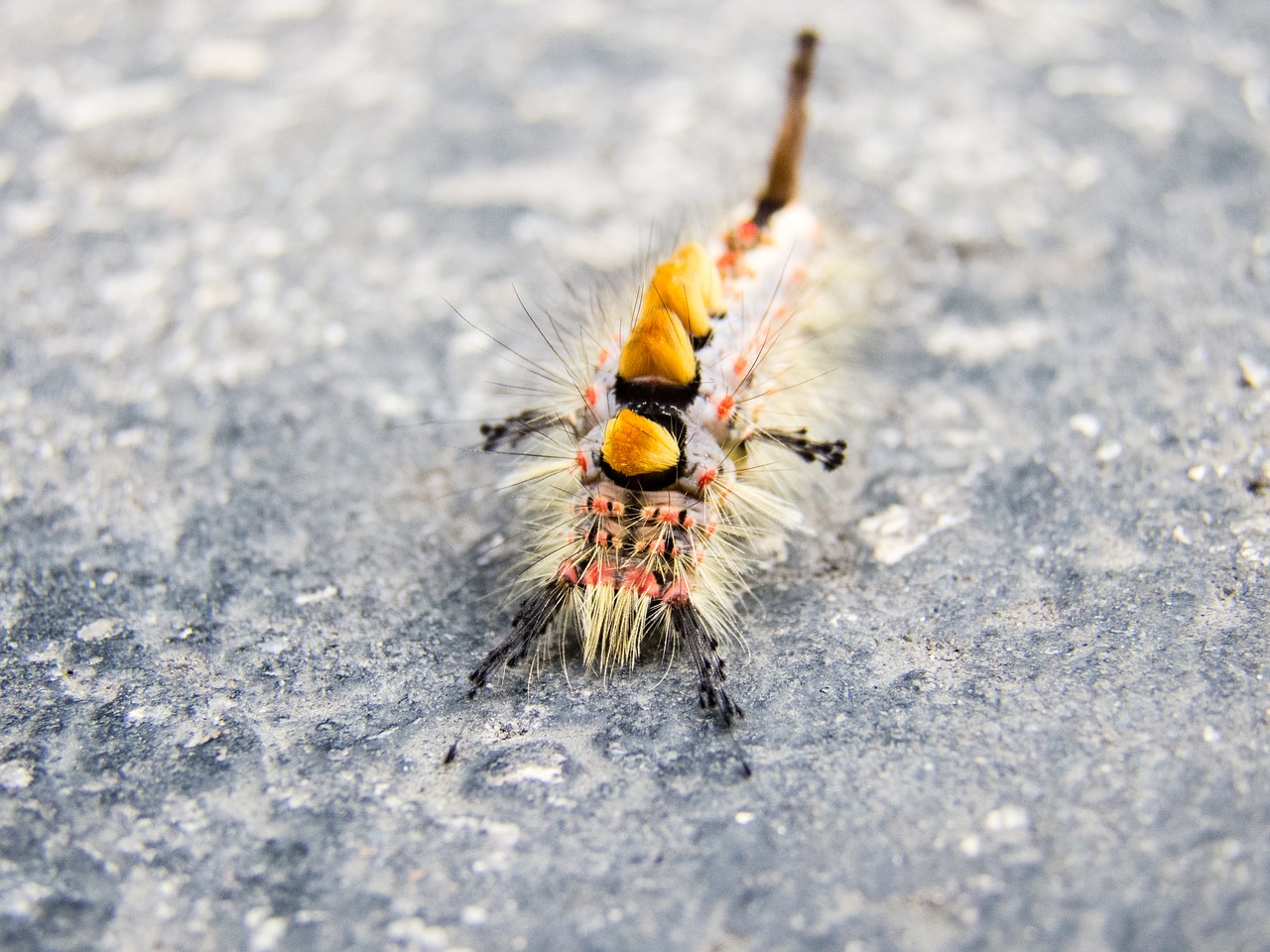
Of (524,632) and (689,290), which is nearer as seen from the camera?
(524,632)

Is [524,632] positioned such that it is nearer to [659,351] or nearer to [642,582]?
[642,582]

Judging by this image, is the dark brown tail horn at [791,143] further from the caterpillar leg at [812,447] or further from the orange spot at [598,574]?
the orange spot at [598,574]

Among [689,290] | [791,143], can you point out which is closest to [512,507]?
[689,290]

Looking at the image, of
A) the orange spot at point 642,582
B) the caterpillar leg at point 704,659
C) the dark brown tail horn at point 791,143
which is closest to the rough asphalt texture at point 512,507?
the caterpillar leg at point 704,659

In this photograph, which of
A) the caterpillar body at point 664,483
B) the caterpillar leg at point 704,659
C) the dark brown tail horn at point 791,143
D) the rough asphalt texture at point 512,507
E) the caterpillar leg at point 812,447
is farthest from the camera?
the dark brown tail horn at point 791,143

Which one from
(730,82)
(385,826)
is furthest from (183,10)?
(385,826)

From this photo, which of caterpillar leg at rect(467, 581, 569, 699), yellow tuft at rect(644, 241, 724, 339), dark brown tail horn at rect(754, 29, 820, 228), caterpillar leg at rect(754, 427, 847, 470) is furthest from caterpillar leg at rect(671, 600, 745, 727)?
dark brown tail horn at rect(754, 29, 820, 228)

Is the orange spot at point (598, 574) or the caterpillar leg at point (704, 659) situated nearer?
the caterpillar leg at point (704, 659)
